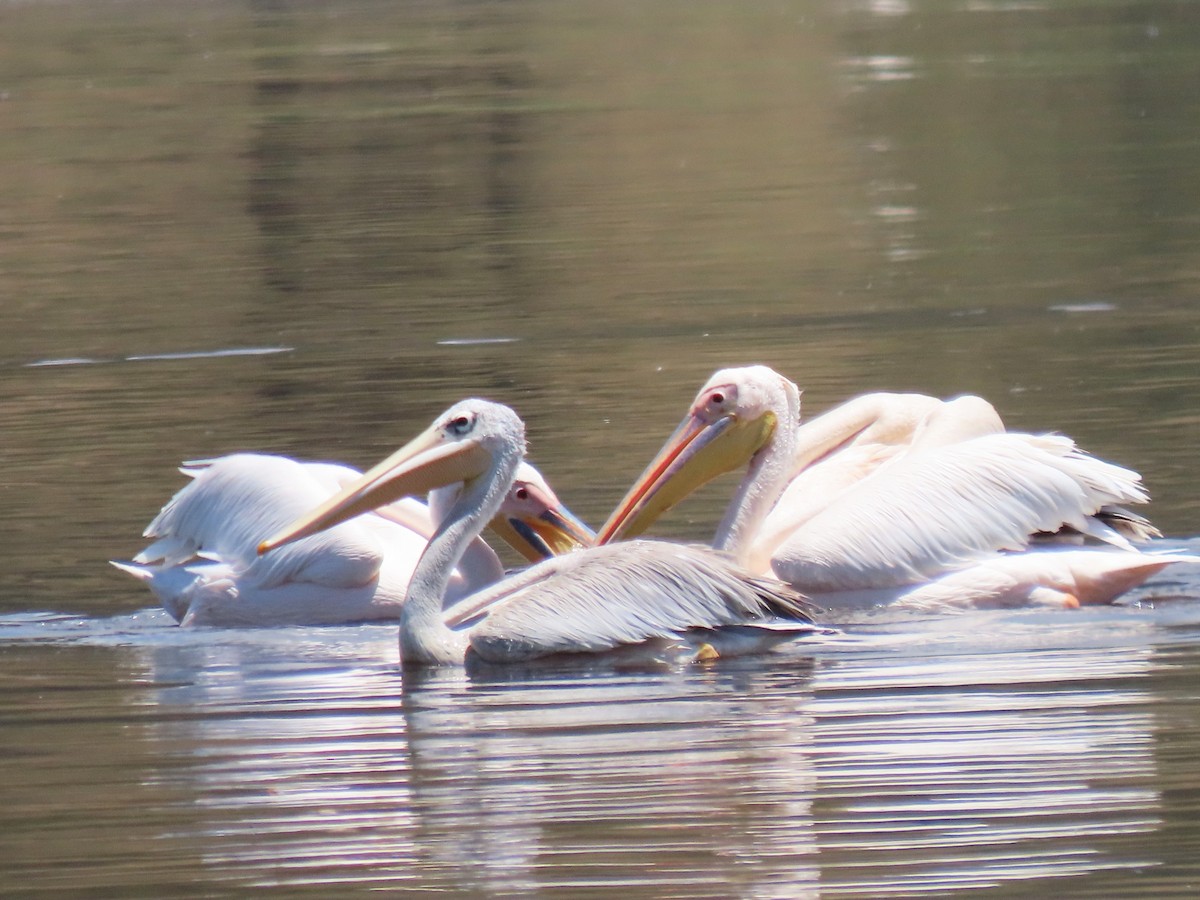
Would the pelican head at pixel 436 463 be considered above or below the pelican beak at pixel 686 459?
above

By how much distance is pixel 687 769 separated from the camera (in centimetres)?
529

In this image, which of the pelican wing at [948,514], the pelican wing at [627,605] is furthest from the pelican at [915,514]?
the pelican wing at [627,605]

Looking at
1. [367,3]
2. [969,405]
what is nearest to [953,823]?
[969,405]

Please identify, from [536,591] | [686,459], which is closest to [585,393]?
[686,459]

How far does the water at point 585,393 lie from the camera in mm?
4855

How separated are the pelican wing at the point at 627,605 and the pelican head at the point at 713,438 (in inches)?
33.0

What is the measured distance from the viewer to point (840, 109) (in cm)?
2339

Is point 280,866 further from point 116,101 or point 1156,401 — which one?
point 116,101

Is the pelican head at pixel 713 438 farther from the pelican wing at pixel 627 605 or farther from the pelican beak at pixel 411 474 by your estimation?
the pelican wing at pixel 627 605

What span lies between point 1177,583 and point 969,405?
2.85ft

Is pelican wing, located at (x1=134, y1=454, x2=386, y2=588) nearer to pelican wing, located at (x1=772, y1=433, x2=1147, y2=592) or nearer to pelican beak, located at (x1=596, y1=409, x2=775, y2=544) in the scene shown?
pelican beak, located at (x1=596, y1=409, x2=775, y2=544)

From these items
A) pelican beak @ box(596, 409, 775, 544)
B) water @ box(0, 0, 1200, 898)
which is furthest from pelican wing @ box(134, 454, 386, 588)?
pelican beak @ box(596, 409, 775, 544)

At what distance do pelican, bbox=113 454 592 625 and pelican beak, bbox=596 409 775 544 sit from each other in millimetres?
179

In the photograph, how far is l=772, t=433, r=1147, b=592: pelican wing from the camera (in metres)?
7.11
